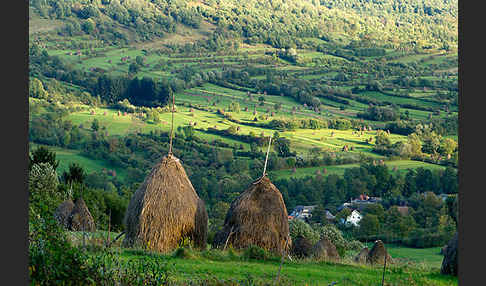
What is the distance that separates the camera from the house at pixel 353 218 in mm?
55438

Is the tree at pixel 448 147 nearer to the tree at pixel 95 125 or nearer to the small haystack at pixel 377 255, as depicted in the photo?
the tree at pixel 95 125

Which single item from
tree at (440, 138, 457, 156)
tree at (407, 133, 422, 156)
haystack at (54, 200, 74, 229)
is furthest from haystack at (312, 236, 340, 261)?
tree at (440, 138, 457, 156)

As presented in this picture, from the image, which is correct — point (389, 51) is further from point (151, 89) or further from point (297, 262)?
point (297, 262)

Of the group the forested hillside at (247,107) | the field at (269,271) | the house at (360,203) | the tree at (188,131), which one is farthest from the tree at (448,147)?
the field at (269,271)

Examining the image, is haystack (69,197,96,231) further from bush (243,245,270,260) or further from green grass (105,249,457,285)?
bush (243,245,270,260)

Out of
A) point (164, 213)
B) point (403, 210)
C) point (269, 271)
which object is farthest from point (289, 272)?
point (403, 210)

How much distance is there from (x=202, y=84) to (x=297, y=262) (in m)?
118

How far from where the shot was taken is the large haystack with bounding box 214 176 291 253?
16.4 m

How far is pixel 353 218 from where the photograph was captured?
5684 centimetres

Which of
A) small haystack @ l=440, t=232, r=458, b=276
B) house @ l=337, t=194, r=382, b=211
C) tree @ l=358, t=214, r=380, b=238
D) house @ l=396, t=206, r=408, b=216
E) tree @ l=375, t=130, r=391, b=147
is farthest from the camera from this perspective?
tree @ l=375, t=130, r=391, b=147

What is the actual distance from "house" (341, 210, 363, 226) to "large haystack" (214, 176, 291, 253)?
39655mm

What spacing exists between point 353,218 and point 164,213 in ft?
141

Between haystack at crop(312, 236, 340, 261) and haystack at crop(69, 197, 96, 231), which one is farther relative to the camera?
haystack at crop(69, 197, 96, 231)

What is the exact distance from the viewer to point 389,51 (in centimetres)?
17362
